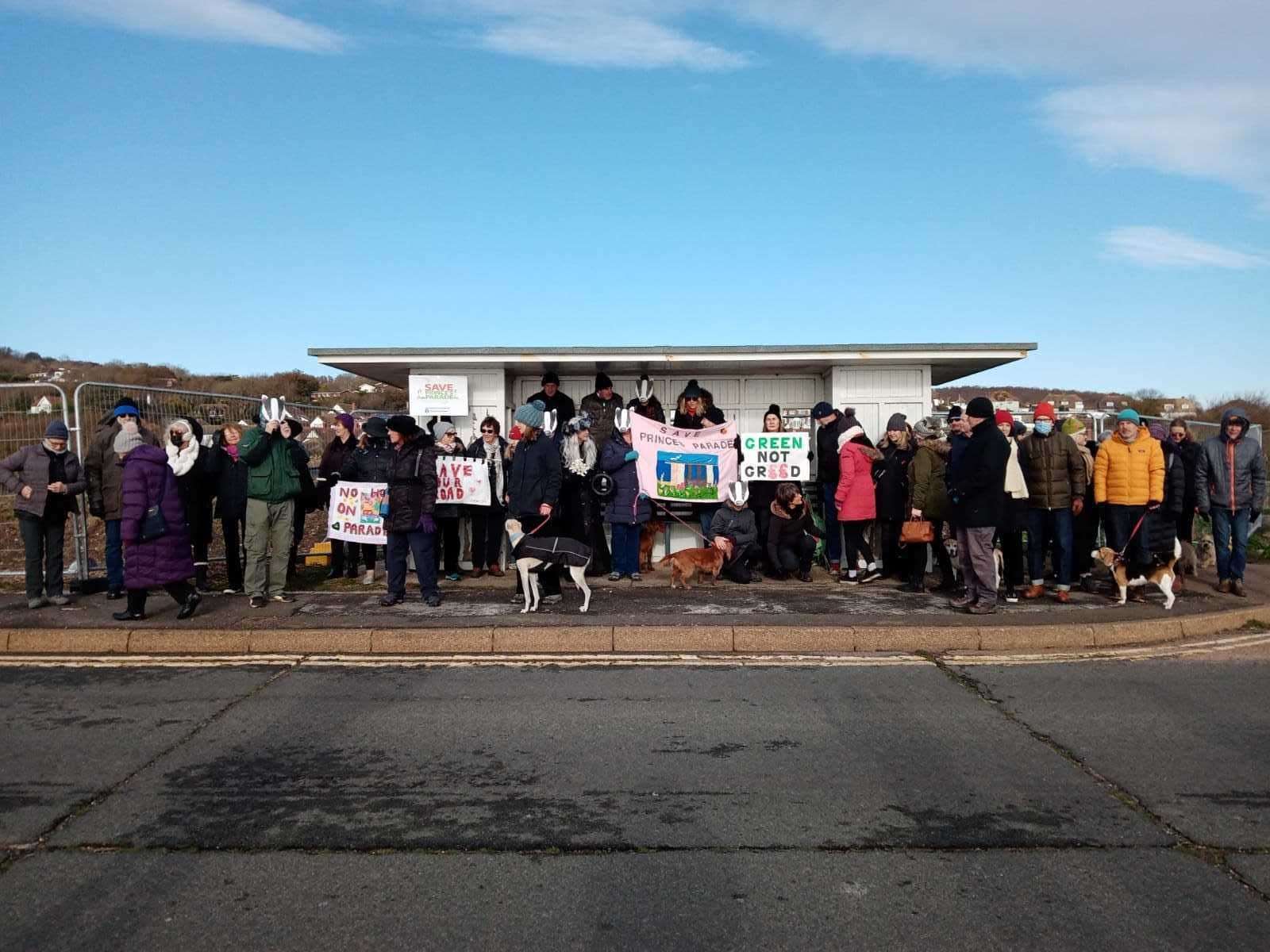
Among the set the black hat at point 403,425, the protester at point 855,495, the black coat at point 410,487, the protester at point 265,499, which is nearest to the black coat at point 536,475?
the black coat at point 410,487

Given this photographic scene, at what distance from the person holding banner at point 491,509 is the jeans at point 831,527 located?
426 centimetres

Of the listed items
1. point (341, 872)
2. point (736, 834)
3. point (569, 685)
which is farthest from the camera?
point (569, 685)

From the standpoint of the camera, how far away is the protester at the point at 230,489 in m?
11.3

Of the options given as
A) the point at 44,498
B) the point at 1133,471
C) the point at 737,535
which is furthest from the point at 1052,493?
the point at 44,498

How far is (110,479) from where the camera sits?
10.7 meters

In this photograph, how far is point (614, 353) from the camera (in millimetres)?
12930

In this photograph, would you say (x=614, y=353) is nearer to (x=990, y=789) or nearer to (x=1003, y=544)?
(x=1003, y=544)

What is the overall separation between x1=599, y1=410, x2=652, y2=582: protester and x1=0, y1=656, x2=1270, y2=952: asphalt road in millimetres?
4505

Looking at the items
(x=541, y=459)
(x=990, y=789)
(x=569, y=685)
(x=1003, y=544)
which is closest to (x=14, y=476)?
(x=541, y=459)

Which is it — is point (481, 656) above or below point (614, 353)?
below

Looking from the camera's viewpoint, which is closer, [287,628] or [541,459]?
[287,628]

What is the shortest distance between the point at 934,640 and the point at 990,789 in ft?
12.7

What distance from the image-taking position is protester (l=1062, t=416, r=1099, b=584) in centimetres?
1161

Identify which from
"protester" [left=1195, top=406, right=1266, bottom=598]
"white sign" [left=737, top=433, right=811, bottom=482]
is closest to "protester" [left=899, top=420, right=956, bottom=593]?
"white sign" [left=737, top=433, right=811, bottom=482]
